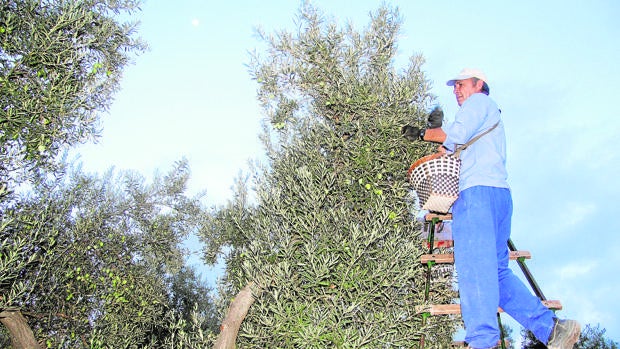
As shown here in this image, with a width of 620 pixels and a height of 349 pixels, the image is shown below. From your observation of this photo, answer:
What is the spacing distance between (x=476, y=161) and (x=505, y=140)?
626mm

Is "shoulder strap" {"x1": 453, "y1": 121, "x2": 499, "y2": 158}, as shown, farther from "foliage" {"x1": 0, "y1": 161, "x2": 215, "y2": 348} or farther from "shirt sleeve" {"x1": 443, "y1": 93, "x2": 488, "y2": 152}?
"foliage" {"x1": 0, "y1": 161, "x2": 215, "y2": 348}

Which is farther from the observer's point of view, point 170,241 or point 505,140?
point 170,241

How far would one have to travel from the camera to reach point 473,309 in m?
5.16

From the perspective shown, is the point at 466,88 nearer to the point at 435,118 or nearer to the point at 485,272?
the point at 435,118

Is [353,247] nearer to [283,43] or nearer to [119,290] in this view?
[283,43]

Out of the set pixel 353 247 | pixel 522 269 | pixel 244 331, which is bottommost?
pixel 244 331

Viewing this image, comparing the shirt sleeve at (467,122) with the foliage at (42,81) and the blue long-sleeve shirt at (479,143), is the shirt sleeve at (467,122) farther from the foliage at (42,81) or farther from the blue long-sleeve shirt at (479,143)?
the foliage at (42,81)

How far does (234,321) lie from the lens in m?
6.90

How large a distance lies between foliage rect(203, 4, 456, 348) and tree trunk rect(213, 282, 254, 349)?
162 millimetres

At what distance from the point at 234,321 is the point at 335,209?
2051 mm

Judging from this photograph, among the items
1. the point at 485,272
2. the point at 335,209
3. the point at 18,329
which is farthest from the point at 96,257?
the point at 485,272

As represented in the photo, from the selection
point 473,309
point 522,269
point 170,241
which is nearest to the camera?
point 473,309

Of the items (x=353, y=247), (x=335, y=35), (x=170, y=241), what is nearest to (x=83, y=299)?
(x=170, y=241)

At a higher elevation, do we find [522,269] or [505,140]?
[505,140]
